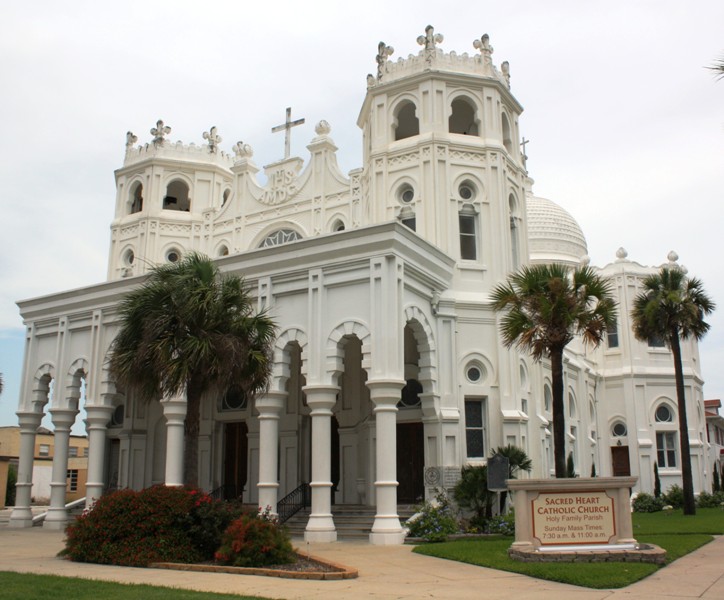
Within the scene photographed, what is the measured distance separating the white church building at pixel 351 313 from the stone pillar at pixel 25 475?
0.11m

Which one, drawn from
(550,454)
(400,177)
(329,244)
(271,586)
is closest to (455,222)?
(400,177)

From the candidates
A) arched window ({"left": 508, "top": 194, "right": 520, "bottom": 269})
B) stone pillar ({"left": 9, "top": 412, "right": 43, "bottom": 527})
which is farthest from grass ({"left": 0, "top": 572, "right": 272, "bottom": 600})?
arched window ({"left": 508, "top": 194, "right": 520, "bottom": 269})

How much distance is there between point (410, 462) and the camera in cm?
2691

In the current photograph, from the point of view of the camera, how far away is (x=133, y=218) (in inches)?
1437

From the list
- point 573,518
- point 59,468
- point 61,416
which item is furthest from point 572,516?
point 61,416

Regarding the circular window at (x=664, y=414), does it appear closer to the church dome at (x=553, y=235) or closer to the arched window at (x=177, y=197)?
the church dome at (x=553, y=235)

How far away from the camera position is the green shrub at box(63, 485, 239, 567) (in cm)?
1620

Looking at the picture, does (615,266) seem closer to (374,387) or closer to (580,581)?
(374,387)

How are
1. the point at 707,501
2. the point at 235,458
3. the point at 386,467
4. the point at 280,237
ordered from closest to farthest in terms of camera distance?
the point at 386,467, the point at 235,458, the point at 280,237, the point at 707,501

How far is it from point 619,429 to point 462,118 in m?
20.5

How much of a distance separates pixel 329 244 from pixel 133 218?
16.3 metres

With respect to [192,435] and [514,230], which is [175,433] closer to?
[192,435]

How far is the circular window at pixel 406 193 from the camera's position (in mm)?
28953

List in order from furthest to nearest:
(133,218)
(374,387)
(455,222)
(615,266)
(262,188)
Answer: (615,266) → (133,218) → (262,188) → (455,222) → (374,387)
